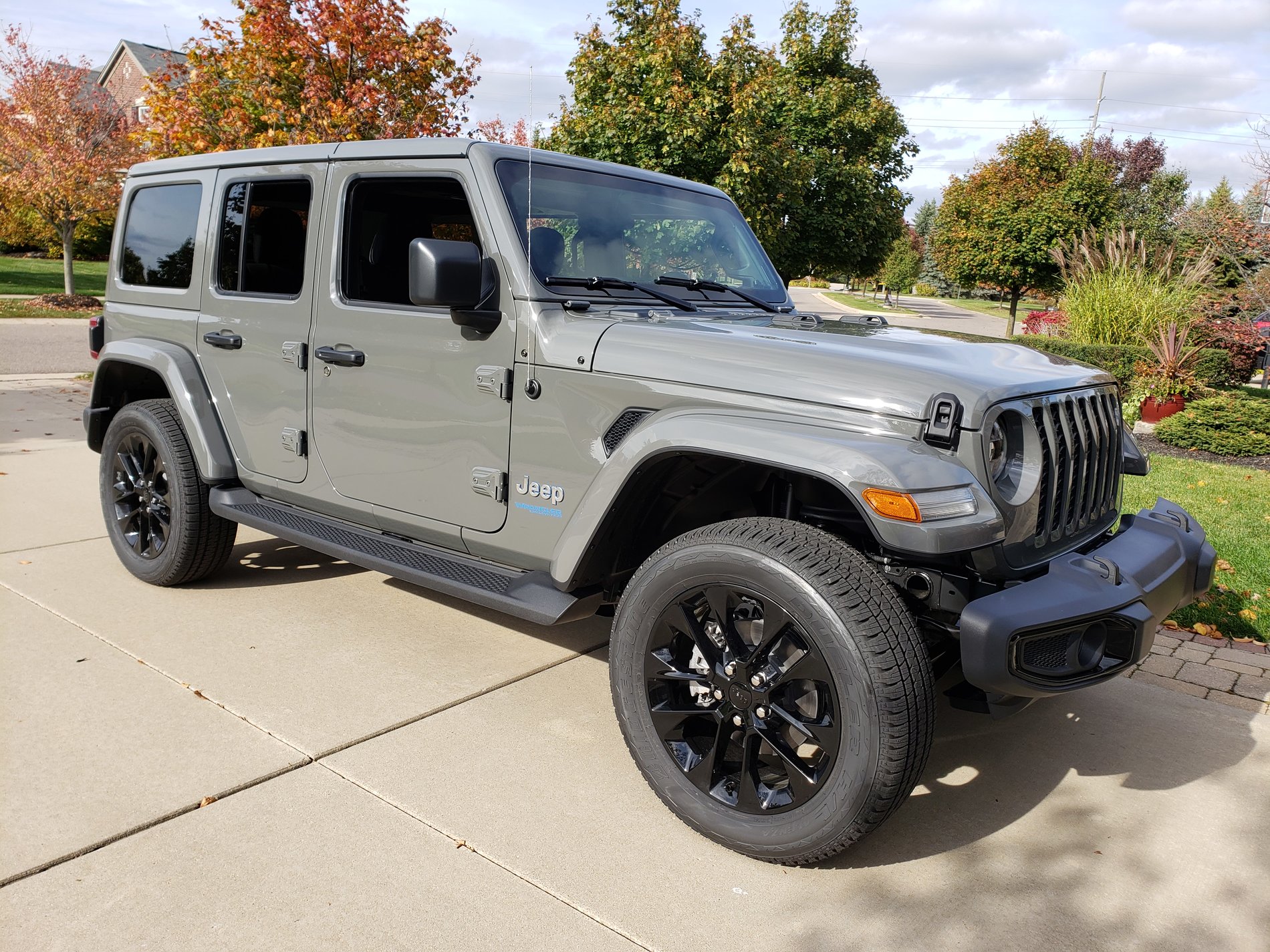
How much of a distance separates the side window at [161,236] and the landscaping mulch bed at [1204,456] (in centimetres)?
771

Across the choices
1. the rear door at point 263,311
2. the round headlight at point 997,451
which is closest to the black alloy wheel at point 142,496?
the rear door at point 263,311

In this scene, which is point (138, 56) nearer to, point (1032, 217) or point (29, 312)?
point (29, 312)

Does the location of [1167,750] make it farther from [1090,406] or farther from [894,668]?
[894,668]

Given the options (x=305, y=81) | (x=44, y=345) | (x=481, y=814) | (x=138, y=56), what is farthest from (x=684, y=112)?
(x=138, y=56)

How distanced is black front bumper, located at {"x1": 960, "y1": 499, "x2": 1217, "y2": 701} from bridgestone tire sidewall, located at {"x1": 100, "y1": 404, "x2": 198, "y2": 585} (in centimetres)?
348

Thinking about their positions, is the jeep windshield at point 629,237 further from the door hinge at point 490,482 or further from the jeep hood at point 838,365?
the door hinge at point 490,482

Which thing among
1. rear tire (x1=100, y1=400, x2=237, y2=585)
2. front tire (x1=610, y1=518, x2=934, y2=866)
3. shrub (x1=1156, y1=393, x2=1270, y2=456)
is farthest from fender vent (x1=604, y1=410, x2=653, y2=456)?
shrub (x1=1156, y1=393, x2=1270, y2=456)

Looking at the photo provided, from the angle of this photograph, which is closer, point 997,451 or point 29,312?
point 997,451

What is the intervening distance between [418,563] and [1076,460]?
2.20 m

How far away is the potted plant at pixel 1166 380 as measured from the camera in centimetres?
1034

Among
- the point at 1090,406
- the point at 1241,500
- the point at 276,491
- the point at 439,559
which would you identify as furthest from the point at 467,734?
the point at 1241,500

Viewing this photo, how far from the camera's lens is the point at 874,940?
7.88 ft

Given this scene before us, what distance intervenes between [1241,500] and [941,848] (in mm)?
5599

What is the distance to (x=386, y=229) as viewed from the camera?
384cm
